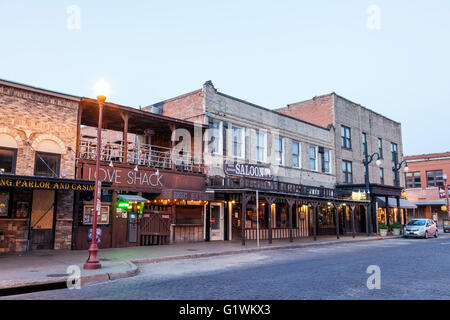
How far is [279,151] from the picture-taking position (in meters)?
27.8

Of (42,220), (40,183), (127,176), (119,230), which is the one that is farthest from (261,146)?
(40,183)

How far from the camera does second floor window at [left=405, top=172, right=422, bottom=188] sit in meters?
53.4

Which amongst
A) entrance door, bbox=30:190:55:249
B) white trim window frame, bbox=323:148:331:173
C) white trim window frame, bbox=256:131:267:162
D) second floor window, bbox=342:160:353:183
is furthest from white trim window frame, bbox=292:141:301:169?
entrance door, bbox=30:190:55:249

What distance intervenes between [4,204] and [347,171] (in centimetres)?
2789

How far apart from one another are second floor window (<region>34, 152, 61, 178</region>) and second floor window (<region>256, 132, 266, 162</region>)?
1356cm

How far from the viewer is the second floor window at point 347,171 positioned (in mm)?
34191

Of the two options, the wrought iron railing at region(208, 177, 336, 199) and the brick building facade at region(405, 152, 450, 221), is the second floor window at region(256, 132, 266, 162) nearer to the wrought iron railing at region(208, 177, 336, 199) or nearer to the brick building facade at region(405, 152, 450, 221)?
the wrought iron railing at region(208, 177, 336, 199)

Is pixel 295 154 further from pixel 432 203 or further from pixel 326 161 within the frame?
pixel 432 203

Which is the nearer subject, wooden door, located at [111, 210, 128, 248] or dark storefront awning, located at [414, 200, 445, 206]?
wooden door, located at [111, 210, 128, 248]

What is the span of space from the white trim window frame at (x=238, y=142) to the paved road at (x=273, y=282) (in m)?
11.9

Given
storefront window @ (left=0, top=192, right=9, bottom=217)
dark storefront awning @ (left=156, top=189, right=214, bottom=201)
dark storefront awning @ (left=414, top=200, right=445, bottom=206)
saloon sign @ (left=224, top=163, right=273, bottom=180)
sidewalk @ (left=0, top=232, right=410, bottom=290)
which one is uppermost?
saloon sign @ (left=224, top=163, right=273, bottom=180)
